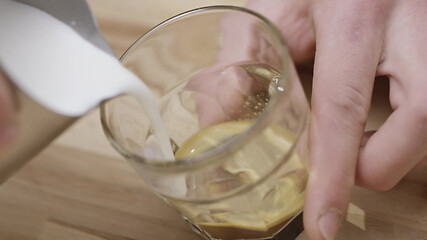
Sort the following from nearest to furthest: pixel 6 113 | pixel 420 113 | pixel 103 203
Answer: pixel 6 113 → pixel 420 113 → pixel 103 203

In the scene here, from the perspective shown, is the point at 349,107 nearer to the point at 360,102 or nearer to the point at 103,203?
the point at 360,102

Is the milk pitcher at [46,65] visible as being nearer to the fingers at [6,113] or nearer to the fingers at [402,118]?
the fingers at [6,113]

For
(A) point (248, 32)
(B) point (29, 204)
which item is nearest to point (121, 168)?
(B) point (29, 204)

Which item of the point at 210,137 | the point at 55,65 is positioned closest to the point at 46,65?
the point at 55,65

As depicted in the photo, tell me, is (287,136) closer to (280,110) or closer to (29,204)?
(280,110)

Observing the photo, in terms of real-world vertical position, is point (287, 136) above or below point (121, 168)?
above

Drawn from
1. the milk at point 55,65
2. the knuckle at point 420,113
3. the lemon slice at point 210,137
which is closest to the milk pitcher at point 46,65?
the milk at point 55,65

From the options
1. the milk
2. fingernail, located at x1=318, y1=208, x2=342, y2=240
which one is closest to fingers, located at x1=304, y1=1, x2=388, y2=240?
fingernail, located at x1=318, y1=208, x2=342, y2=240
